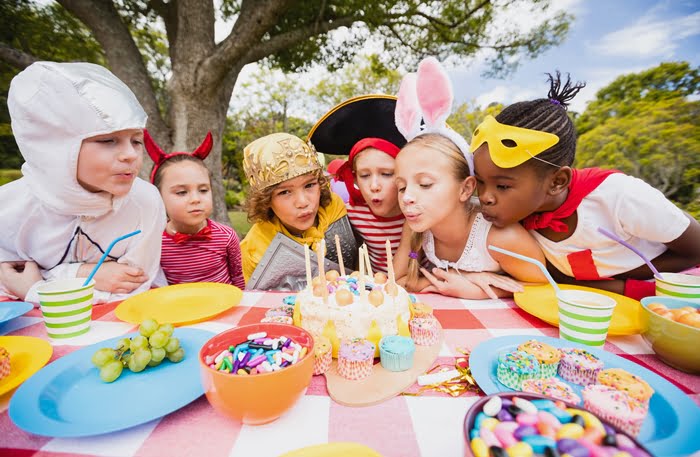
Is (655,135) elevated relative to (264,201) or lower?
elevated

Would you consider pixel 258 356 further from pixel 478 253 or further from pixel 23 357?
pixel 478 253

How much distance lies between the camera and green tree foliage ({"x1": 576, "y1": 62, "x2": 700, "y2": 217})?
5402mm

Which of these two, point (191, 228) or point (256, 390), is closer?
point (256, 390)

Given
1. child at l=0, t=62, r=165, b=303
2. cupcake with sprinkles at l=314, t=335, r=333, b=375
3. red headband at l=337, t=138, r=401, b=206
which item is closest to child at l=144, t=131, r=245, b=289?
child at l=0, t=62, r=165, b=303

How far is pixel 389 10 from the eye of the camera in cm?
598

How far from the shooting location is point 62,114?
4.24 ft

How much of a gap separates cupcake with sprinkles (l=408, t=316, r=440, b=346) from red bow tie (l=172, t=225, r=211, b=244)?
1.67 m

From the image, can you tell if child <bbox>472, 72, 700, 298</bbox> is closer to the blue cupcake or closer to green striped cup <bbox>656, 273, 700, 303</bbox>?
green striped cup <bbox>656, 273, 700, 303</bbox>

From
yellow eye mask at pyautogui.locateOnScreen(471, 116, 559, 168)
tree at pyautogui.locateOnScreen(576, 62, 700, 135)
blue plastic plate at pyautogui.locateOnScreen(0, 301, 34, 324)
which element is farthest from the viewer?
tree at pyautogui.locateOnScreen(576, 62, 700, 135)

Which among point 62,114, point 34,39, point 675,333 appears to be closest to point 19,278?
point 62,114

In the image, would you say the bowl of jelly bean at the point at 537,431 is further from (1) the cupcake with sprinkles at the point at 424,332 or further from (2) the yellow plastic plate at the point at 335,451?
(1) the cupcake with sprinkles at the point at 424,332

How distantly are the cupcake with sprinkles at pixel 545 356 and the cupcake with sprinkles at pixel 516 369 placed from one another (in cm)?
2

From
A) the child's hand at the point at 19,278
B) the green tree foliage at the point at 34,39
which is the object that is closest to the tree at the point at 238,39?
the green tree foliage at the point at 34,39

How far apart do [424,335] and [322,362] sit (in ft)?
1.13
